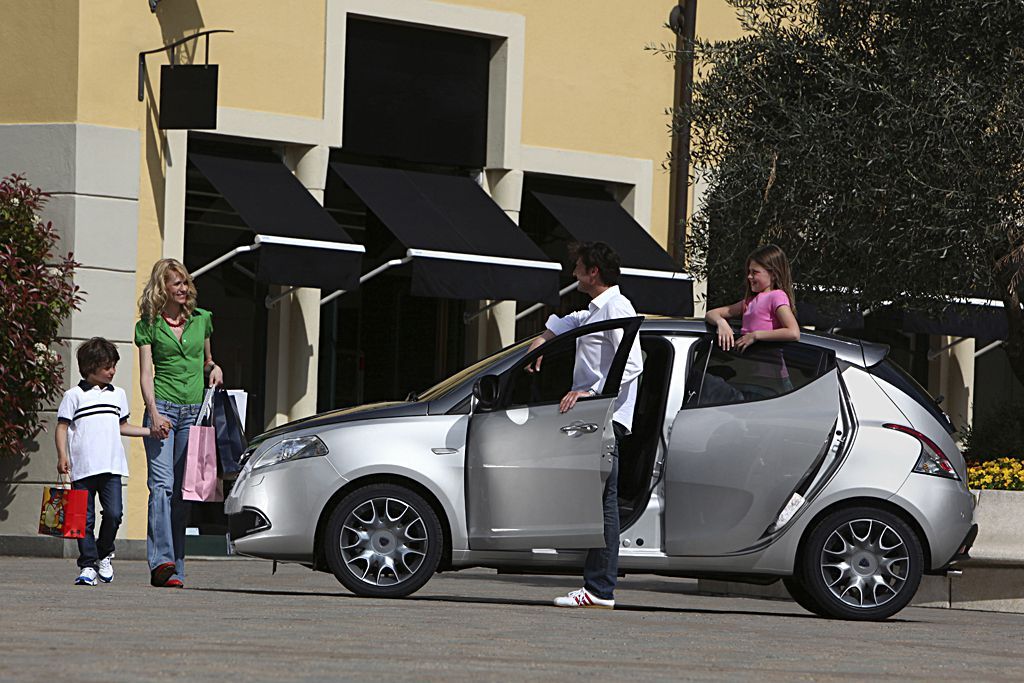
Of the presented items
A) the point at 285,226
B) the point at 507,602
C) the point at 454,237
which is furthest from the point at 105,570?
the point at 454,237

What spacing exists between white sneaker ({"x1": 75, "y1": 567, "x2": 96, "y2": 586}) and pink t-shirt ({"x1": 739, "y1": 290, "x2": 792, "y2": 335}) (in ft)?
13.6

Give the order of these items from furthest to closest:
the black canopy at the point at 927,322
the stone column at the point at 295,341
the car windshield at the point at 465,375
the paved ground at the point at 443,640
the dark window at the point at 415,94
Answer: the black canopy at the point at 927,322 → the dark window at the point at 415,94 → the stone column at the point at 295,341 → the car windshield at the point at 465,375 → the paved ground at the point at 443,640

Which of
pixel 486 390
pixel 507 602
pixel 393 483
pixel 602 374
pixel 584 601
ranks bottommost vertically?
pixel 507 602

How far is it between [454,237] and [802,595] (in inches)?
313

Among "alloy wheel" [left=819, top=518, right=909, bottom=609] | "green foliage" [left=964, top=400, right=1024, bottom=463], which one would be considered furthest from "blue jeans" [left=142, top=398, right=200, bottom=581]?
"green foliage" [left=964, top=400, right=1024, bottom=463]

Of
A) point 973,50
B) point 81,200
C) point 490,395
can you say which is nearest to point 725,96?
point 973,50

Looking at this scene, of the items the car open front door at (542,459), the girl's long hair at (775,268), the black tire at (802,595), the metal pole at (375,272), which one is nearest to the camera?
the car open front door at (542,459)

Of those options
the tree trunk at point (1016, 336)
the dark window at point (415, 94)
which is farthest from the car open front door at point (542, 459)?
the dark window at point (415, 94)

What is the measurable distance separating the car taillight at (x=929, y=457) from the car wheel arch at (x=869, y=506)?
9.6 inches

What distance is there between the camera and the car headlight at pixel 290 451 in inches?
452

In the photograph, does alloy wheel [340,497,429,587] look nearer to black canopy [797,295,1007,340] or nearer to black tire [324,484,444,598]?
black tire [324,484,444,598]

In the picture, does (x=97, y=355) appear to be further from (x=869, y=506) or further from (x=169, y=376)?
(x=869, y=506)

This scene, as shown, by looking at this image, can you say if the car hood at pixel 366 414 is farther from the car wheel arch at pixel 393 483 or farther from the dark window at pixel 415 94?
the dark window at pixel 415 94

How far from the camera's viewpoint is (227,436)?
12.0 meters
